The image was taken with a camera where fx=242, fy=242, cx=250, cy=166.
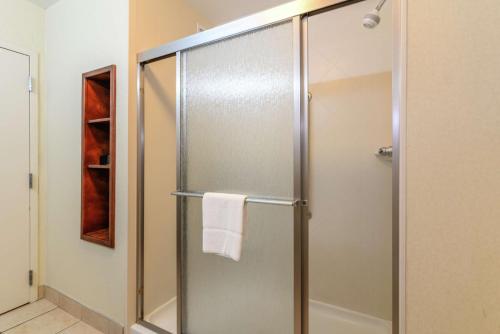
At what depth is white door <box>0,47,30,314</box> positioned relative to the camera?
6.01ft

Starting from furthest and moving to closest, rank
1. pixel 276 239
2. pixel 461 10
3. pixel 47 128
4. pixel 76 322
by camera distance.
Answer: pixel 47 128
pixel 76 322
pixel 276 239
pixel 461 10

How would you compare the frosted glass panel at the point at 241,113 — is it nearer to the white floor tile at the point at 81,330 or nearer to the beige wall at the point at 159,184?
the beige wall at the point at 159,184

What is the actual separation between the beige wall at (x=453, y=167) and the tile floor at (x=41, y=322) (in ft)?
6.84

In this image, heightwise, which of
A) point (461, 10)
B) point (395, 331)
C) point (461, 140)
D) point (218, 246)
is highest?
point (461, 10)

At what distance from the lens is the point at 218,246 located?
127 cm

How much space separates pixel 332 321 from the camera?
1.83 metres

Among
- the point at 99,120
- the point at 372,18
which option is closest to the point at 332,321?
the point at 372,18

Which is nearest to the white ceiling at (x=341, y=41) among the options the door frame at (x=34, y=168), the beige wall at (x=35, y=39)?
the beige wall at (x=35, y=39)

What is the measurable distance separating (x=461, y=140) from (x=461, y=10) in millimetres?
448

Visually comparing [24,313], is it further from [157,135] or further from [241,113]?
[241,113]

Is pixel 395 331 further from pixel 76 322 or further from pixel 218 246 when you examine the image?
pixel 76 322

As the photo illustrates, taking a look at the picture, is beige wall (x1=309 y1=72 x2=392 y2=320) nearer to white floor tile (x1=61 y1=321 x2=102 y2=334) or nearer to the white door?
white floor tile (x1=61 y1=321 x2=102 y2=334)

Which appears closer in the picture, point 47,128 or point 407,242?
point 407,242

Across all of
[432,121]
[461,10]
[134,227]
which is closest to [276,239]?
[432,121]
